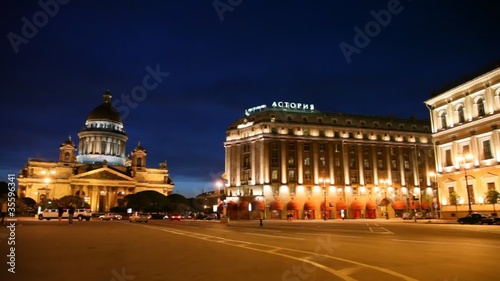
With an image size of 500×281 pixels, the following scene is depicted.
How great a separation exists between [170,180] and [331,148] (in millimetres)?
72457

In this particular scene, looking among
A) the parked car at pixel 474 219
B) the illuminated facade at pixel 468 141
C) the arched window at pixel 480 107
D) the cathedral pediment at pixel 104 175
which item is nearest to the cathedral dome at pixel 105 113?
the cathedral pediment at pixel 104 175

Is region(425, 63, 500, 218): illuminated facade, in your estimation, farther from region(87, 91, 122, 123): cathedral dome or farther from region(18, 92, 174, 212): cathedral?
region(87, 91, 122, 123): cathedral dome

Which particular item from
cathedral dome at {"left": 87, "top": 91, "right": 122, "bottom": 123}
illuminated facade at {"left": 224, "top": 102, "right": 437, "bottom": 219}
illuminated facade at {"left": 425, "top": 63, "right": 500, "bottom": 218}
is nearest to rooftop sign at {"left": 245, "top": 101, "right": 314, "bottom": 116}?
illuminated facade at {"left": 224, "top": 102, "right": 437, "bottom": 219}

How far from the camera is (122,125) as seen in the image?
14238cm

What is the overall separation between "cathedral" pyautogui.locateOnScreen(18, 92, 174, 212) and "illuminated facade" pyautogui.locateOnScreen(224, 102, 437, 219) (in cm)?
4862

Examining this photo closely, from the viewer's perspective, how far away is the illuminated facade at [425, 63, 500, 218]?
4631cm

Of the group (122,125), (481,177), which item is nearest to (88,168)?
(122,125)

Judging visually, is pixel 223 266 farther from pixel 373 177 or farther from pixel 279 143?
pixel 373 177

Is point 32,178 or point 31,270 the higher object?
point 32,178

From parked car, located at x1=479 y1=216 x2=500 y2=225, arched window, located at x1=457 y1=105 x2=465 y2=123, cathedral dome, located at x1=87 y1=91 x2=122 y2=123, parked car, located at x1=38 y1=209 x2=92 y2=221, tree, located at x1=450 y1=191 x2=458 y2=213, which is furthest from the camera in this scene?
cathedral dome, located at x1=87 y1=91 x2=122 y2=123

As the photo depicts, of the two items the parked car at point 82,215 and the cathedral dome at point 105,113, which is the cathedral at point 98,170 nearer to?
→ the cathedral dome at point 105,113

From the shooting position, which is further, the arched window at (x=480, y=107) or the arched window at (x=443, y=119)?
the arched window at (x=443, y=119)

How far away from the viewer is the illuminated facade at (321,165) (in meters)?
81.9

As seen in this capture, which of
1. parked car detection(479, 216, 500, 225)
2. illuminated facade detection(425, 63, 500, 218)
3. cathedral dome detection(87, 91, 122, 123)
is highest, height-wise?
cathedral dome detection(87, 91, 122, 123)
